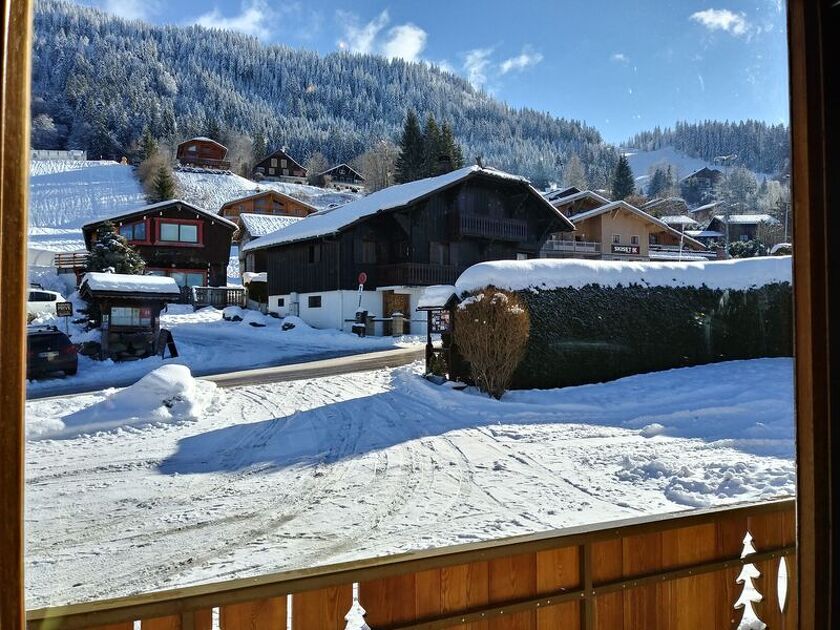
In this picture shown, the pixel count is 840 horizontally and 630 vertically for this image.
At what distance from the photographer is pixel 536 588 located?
3.93 ft

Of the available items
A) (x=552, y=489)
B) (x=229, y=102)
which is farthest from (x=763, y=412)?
(x=229, y=102)

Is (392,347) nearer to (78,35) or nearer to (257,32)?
(257,32)

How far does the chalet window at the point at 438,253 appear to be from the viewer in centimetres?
176

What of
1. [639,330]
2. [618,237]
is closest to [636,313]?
[639,330]

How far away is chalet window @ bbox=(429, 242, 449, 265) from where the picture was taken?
1.76 metres

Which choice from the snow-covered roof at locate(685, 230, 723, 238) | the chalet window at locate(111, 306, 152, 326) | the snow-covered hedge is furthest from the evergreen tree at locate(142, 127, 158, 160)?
the snow-covered roof at locate(685, 230, 723, 238)

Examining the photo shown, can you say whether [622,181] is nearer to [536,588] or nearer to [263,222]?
[263,222]

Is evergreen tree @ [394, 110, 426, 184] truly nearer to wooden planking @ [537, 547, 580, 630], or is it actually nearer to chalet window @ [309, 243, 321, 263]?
chalet window @ [309, 243, 321, 263]

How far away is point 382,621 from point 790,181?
1234 mm

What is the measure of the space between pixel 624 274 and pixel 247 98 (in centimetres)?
138

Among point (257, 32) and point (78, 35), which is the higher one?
point (257, 32)

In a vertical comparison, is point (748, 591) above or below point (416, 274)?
below

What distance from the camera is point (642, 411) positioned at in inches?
78.3

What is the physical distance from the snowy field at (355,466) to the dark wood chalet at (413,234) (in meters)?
0.34
